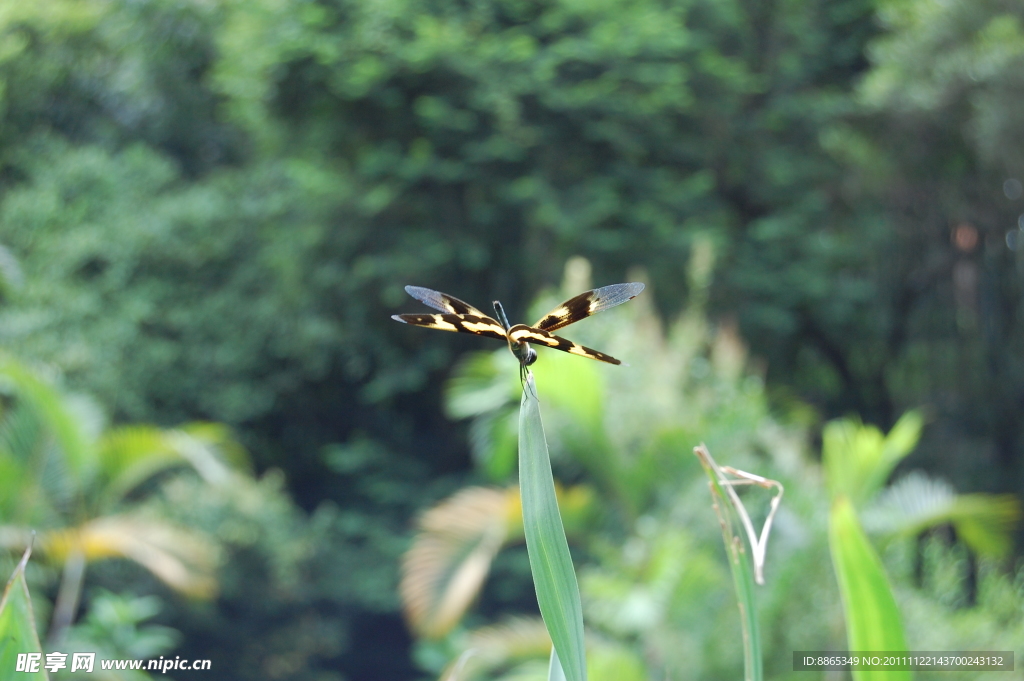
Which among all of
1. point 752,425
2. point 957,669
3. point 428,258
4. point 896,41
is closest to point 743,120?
point 896,41

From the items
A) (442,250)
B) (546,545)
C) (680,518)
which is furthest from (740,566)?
(442,250)

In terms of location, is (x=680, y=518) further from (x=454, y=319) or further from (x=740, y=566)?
(x=454, y=319)

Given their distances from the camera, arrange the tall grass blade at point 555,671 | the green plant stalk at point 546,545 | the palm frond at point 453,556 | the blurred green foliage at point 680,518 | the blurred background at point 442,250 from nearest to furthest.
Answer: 1. the green plant stalk at point 546,545
2. the tall grass blade at point 555,671
3. the blurred green foliage at point 680,518
4. the palm frond at point 453,556
5. the blurred background at point 442,250

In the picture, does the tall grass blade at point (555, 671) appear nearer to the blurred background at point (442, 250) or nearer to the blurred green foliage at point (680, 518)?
the blurred green foliage at point (680, 518)

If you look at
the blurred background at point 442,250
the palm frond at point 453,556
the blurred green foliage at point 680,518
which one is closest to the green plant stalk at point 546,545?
the blurred green foliage at point 680,518

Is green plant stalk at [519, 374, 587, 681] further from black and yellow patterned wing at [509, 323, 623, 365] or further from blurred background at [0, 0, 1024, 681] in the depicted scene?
blurred background at [0, 0, 1024, 681]
